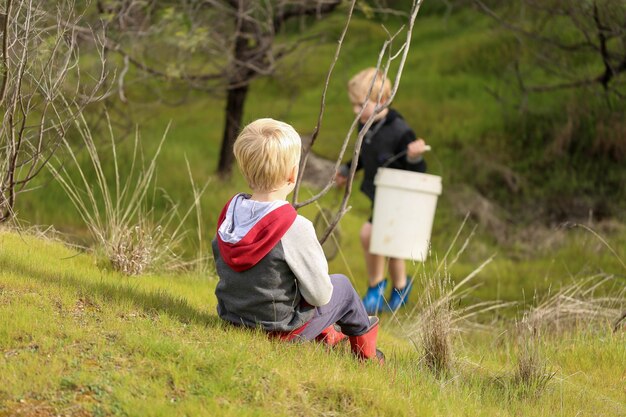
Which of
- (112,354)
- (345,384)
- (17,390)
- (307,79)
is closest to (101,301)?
(112,354)

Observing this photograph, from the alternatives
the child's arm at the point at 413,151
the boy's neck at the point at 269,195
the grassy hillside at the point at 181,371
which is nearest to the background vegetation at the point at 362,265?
the grassy hillside at the point at 181,371

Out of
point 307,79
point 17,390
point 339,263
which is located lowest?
point 339,263

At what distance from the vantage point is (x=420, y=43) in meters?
15.0

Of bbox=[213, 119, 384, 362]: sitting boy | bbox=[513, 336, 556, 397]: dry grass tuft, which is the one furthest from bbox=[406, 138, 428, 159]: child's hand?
bbox=[213, 119, 384, 362]: sitting boy

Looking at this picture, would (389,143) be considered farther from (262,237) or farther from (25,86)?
(262,237)

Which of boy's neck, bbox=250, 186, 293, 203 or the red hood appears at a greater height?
boy's neck, bbox=250, 186, 293, 203

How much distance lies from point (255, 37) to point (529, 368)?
214 inches

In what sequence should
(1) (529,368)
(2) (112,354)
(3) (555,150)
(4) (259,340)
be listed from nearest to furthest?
1. (2) (112,354)
2. (4) (259,340)
3. (1) (529,368)
4. (3) (555,150)

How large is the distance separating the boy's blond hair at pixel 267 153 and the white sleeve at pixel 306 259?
0.22 meters

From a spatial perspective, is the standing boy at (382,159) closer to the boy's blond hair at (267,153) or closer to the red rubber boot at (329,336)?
the red rubber boot at (329,336)

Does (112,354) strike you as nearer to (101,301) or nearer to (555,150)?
(101,301)

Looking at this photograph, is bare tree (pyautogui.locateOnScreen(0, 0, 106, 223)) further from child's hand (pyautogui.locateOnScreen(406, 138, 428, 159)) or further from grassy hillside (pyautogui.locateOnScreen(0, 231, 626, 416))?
child's hand (pyautogui.locateOnScreen(406, 138, 428, 159))

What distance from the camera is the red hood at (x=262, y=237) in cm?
417

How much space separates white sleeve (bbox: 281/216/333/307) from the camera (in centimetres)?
420
